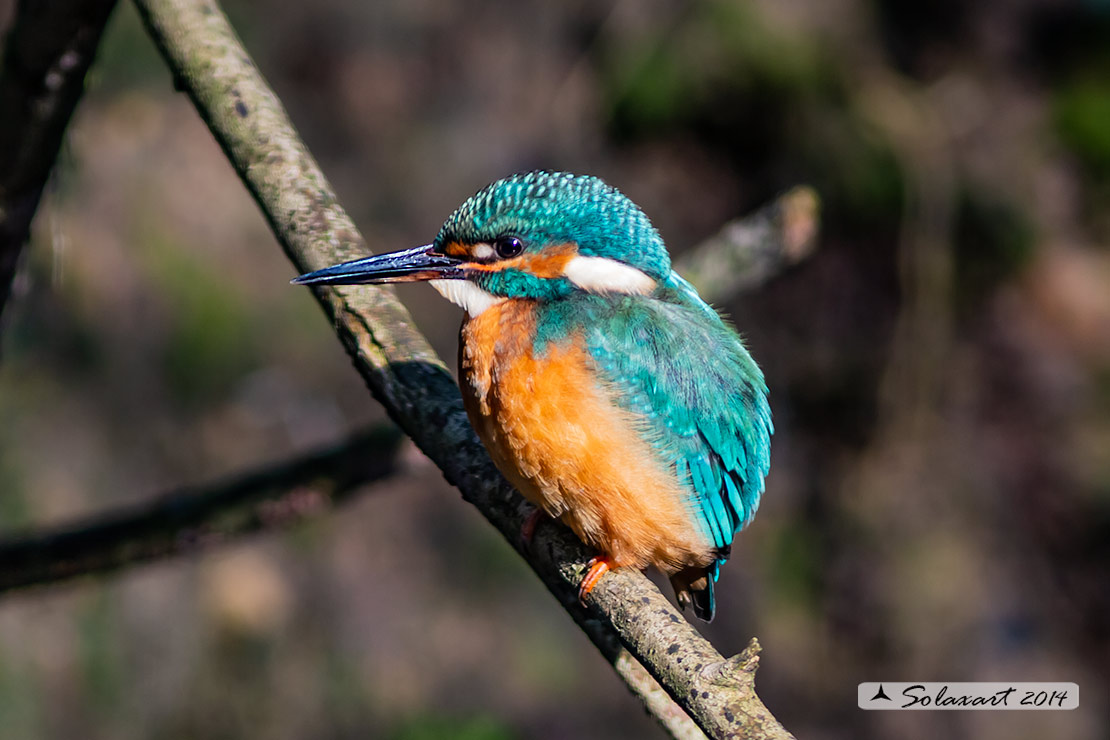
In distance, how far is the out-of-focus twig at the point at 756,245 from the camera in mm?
2525

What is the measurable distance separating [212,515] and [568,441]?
1.10 m

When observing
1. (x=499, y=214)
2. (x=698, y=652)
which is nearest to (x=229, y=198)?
(x=499, y=214)

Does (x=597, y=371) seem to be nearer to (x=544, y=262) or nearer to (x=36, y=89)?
(x=544, y=262)

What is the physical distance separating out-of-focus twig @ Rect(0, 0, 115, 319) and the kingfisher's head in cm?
60

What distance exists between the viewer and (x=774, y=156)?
478 cm

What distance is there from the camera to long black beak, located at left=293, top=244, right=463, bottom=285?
1594 millimetres

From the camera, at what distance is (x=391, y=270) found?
165cm

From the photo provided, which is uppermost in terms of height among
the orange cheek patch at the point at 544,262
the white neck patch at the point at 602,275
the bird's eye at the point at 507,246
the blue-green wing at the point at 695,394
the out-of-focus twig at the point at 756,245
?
the out-of-focus twig at the point at 756,245

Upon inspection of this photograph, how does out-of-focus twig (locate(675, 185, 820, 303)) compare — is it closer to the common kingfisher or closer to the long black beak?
the common kingfisher

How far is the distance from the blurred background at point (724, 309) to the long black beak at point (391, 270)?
95.8 inches

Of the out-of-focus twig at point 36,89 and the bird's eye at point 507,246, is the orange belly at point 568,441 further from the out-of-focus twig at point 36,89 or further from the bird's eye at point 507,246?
the out-of-focus twig at point 36,89

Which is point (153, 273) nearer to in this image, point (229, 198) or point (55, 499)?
point (229, 198)

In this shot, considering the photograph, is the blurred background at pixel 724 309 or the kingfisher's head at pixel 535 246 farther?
the blurred background at pixel 724 309

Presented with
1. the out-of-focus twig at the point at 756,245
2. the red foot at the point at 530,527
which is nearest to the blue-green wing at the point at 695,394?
the red foot at the point at 530,527
